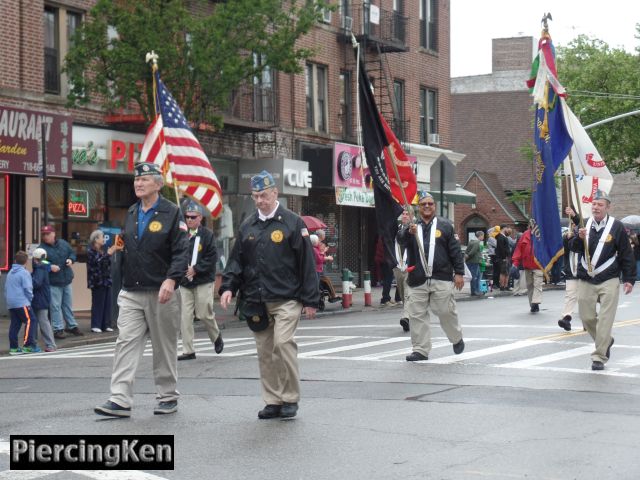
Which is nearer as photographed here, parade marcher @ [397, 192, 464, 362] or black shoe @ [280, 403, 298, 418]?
black shoe @ [280, 403, 298, 418]

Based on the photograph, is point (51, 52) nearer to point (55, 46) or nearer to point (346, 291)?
point (55, 46)

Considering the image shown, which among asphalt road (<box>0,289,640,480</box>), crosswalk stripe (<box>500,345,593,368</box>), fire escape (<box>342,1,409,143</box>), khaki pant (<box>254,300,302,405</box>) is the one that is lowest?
asphalt road (<box>0,289,640,480</box>)

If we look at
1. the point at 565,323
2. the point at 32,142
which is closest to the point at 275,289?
the point at 565,323

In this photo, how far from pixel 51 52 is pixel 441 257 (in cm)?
1343

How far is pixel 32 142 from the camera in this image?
22.5 metres

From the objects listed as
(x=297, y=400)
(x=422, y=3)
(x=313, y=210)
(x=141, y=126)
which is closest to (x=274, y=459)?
(x=297, y=400)

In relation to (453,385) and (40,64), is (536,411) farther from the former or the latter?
(40,64)

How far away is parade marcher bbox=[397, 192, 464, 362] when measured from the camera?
44.6ft

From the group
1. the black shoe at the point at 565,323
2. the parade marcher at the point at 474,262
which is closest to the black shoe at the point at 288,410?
the black shoe at the point at 565,323

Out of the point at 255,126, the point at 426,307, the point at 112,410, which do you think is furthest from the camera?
the point at 255,126

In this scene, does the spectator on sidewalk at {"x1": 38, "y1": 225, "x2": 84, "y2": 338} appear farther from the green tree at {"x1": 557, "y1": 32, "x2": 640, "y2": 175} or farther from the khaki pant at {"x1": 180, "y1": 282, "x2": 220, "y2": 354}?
the green tree at {"x1": 557, "y1": 32, "x2": 640, "y2": 175}

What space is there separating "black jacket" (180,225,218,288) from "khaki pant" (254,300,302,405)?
466 centimetres

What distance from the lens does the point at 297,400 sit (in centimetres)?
944

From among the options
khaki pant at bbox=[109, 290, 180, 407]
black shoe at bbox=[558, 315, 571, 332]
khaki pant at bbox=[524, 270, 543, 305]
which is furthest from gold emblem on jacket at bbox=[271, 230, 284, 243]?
khaki pant at bbox=[524, 270, 543, 305]
